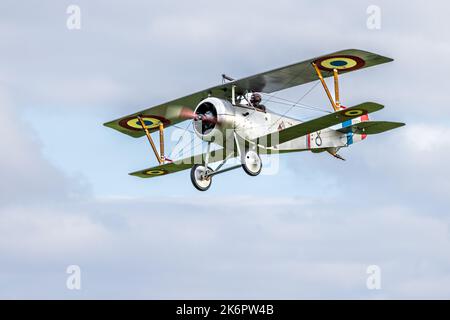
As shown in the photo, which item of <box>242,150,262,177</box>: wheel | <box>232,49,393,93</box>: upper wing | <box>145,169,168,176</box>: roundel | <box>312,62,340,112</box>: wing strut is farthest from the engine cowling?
<box>145,169,168,176</box>: roundel

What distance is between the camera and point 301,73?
28.5 metres

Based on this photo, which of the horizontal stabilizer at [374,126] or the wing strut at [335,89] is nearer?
the wing strut at [335,89]

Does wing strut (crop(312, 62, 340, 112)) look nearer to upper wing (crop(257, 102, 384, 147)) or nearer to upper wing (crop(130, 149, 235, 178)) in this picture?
upper wing (crop(257, 102, 384, 147))

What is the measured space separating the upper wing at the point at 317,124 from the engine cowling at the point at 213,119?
103cm

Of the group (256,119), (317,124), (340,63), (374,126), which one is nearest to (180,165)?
(256,119)

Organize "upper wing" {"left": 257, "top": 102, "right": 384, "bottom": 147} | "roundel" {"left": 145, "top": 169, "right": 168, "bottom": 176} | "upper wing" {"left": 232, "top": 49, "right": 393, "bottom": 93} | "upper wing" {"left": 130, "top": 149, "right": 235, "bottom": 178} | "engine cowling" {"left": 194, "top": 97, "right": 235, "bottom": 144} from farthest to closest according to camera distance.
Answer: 1. "roundel" {"left": 145, "top": 169, "right": 168, "bottom": 176}
2. "upper wing" {"left": 130, "top": 149, "right": 235, "bottom": 178}
3. "engine cowling" {"left": 194, "top": 97, "right": 235, "bottom": 144}
4. "upper wing" {"left": 232, "top": 49, "right": 393, "bottom": 93}
5. "upper wing" {"left": 257, "top": 102, "right": 384, "bottom": 147}

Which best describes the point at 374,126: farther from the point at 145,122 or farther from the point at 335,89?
the point at 145,122

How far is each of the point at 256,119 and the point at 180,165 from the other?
3286 millimetres

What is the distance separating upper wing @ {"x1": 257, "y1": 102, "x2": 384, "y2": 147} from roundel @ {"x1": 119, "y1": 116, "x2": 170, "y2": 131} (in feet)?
14.4

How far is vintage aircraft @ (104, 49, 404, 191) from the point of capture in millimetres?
27438

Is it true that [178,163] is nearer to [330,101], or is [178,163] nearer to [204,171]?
[204,171]

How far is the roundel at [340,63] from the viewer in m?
27.4

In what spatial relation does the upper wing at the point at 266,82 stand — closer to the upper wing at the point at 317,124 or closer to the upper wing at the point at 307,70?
the upper wing at the point at 307,70

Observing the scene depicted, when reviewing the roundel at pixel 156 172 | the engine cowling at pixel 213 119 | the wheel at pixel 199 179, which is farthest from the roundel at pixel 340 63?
the roundel at pixel 156 172
